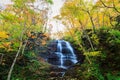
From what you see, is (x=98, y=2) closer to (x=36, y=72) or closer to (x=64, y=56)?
(x=36, y=72)

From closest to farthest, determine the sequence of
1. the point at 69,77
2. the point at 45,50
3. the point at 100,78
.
A: the point at 100,78 < the point at 69,77 < the point at 45,50

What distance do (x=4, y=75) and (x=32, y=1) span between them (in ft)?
18.1

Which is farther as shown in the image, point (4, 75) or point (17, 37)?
point (17, 37)

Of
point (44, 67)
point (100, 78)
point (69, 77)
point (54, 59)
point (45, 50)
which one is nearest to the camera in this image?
point (100, 78)

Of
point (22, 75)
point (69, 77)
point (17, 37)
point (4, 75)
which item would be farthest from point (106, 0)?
point (4, 75)

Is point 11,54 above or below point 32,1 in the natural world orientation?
below

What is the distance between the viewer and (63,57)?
795 inches

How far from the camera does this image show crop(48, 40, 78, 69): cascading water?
60.6ft

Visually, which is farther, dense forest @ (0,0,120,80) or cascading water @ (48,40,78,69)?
cascading water @ (48,40,78,69)

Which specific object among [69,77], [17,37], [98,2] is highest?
[98,2]

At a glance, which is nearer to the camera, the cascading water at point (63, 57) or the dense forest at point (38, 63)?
the dense forest at point (38, 63)

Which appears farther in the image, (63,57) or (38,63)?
(63,57)

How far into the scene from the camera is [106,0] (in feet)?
44.9

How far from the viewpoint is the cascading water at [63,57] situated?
1848 centimetres
